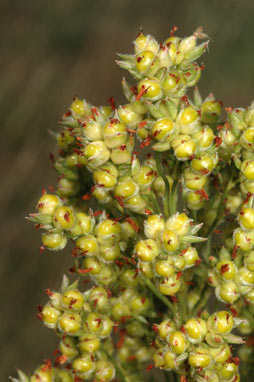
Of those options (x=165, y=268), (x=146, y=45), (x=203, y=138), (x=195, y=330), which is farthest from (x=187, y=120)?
(x=195, y=330)

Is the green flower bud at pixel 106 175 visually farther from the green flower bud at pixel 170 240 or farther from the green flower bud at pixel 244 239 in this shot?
the green flower bud at pixel 244 239

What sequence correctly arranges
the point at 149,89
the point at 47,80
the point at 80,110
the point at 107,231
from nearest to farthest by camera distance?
the point at 149,89, the point at 107,231, the point at 80,110, the point at 47,80

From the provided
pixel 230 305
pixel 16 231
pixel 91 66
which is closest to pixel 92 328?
pixel 230 305

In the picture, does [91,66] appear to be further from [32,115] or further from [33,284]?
[33,284]

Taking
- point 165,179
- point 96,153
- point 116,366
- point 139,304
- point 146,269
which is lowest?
point 116,366

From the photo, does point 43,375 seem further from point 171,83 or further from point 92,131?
point 171,83

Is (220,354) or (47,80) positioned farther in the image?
(47,80)

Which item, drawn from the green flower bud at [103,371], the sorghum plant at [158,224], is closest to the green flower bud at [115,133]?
the sorghum plant at [158,224]
